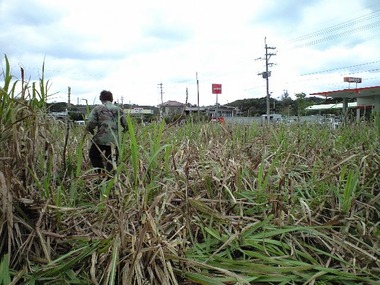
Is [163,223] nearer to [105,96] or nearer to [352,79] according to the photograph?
[105,96]

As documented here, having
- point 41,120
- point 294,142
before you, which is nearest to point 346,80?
point 294,142

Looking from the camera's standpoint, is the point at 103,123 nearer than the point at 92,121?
No

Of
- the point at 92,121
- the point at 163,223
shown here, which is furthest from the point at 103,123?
the point at 163,223

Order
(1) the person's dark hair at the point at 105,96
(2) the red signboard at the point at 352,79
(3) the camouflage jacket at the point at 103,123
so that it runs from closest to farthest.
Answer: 1. (3) the camouflage jacket at the point at 103,123
2. (1) the person's dark hair at the point at 105,96
3. (2) the red signboard at the point at 352,79

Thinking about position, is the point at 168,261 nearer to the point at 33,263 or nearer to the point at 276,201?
the point at 33,263

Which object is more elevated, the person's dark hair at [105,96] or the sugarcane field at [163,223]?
the person's dark hair at [105,96]

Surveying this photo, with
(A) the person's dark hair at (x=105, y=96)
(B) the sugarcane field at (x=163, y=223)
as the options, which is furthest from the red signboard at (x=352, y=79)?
(B) the sugarcane field at (x=163, y=223)

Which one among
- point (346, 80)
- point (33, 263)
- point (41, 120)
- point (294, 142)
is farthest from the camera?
point (346, 80)

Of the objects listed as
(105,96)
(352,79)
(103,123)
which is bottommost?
(103,123)

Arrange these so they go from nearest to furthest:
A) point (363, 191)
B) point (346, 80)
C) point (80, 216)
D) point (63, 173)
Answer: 1. point (80, 216)
2. point (63, 173)
3. point (363, 191)
4. point (346, 80)

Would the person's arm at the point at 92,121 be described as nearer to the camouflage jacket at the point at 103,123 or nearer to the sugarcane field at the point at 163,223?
the camouflage jacket at the point at 103,123

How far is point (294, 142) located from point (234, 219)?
1980 mm

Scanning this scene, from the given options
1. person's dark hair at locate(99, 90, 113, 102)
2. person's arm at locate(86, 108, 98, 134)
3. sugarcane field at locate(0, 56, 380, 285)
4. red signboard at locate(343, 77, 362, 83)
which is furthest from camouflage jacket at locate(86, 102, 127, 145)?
red signboard at locate(343, 77, 362, 83)

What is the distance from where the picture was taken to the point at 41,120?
1.82m
